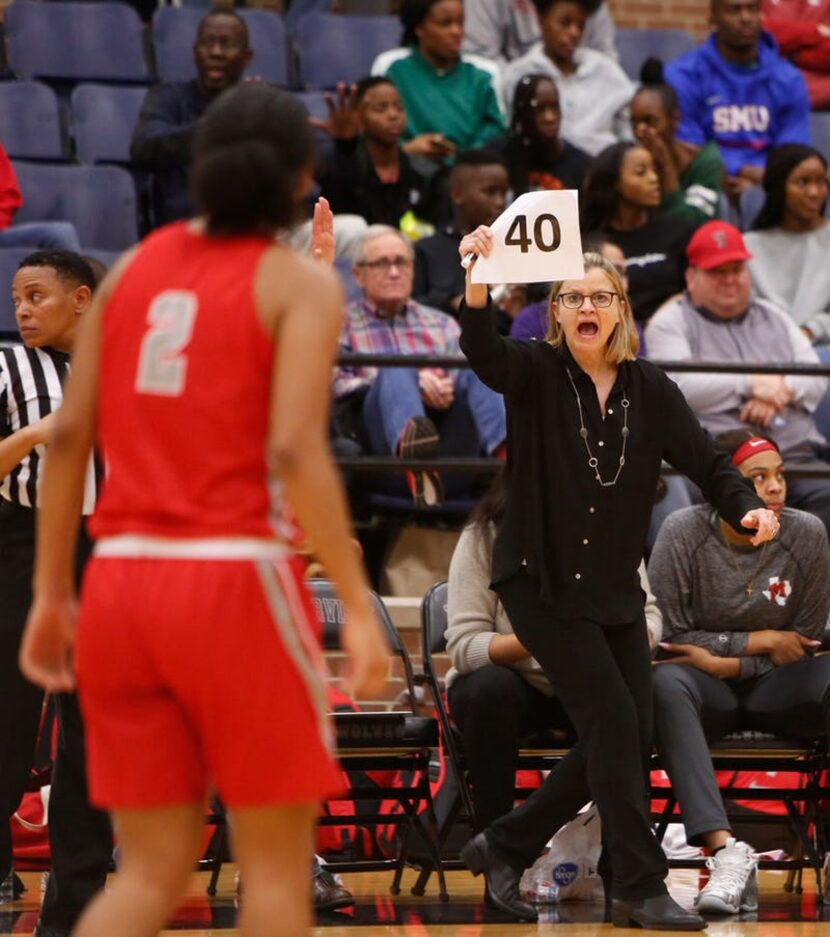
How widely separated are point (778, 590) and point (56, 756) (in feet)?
7.39

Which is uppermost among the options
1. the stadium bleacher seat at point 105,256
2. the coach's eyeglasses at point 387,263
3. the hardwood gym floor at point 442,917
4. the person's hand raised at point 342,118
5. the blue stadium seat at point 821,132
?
the person's hand raised at point 342,118

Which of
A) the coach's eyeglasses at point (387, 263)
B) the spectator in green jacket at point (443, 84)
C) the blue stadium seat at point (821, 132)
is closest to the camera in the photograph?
the coach's eyeglasses at point (387, 263)

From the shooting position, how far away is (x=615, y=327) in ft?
15.1

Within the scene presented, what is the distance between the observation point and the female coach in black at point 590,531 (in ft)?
14.3

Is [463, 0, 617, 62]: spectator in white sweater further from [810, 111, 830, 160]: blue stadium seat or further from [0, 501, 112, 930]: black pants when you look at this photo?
[0, 501, 112, 930]: black pants

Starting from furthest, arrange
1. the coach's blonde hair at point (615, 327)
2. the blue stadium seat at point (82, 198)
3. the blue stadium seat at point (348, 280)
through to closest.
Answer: the blue stadium seat at point (82, 198)
the blue stadium seat at point (348, 280)
the coach's blonde hair at point (615, 327)

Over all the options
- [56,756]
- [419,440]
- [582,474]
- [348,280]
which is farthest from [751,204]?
[56,756]

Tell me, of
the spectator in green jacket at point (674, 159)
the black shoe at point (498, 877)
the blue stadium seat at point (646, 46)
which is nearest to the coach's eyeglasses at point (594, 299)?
the black shoe at point (498, 877)

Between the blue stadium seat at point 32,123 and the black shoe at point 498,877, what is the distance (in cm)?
452

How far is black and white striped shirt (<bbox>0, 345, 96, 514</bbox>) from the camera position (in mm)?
4246

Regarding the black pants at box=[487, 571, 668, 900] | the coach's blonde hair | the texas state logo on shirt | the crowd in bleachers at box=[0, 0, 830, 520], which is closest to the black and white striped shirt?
the black pants at box=[487, 571, 668, 900]

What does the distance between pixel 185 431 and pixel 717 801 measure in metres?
2.74

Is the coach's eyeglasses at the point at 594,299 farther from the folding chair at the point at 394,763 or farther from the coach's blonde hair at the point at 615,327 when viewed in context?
the folding chair at the point at 394,763

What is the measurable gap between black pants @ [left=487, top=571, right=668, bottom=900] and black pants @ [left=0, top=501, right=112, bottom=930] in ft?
3.75
